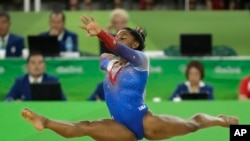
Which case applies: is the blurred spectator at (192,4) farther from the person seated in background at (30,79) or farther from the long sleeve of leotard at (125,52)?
the long sleeve of leotard at (125,52)

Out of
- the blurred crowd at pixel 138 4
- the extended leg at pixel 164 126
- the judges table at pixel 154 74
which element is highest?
the extended leg at pixel 164 126

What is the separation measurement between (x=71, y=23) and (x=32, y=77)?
2830 millimetres

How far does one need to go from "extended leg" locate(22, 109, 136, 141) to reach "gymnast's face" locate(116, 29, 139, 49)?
500 mm

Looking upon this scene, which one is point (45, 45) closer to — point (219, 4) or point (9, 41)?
point (9, 41)

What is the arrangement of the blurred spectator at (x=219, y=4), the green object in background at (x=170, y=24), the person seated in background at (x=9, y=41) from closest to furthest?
the person seated in background at (x=9, y=41)
the green object in background at (x=170, y=24)
the blurred spectator at (x=219, y=4)

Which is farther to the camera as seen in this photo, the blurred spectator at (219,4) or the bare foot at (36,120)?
the blurred spectator at (219,4)

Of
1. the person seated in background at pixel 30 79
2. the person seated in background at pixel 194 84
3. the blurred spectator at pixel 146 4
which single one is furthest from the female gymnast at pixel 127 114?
the blurred spectator at pixel 146 4

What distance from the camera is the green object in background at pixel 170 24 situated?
10539 millimetres

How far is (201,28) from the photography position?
1073 cm

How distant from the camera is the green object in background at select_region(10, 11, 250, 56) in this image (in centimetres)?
1054

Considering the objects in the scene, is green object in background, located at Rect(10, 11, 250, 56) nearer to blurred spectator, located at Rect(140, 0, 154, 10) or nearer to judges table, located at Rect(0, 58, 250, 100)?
judges table, located at Rect(0, 58, 250, 100)

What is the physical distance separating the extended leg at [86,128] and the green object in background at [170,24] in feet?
18.5

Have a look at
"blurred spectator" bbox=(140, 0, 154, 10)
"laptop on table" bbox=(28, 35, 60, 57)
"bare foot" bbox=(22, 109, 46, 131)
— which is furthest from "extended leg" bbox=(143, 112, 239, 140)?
"blurred spectator" bbox=(140, 0, 154, 10)

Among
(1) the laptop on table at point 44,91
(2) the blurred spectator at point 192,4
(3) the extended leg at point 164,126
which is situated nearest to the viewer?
(3) the extended leg at point 164,126
